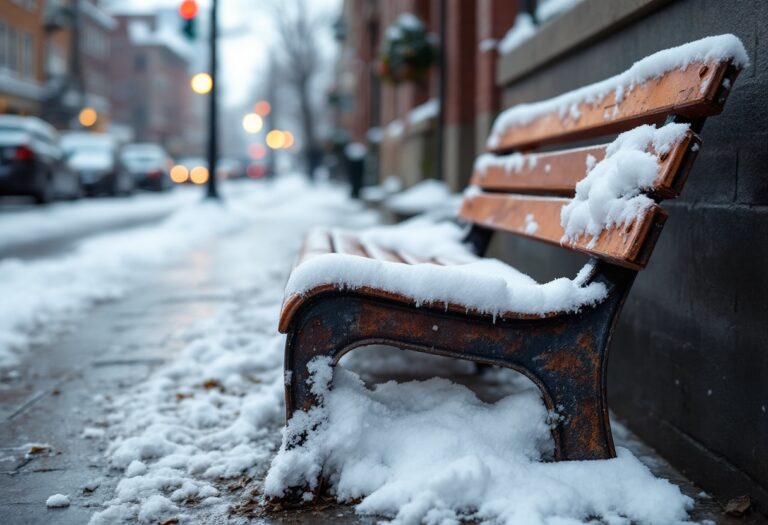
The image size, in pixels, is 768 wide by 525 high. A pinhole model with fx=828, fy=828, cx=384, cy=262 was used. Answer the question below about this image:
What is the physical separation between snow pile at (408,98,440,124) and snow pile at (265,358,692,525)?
7023mm

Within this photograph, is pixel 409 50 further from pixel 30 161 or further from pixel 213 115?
pixel 30 161

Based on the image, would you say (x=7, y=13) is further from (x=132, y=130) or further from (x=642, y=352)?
(x=642, y=352)

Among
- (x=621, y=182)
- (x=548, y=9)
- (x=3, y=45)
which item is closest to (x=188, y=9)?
(x=548, y=9)

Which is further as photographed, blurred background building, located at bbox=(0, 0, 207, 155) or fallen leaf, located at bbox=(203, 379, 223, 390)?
blurred background building, located at bbox=(0, 0, 207, 155)

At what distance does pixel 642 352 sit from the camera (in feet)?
10.0

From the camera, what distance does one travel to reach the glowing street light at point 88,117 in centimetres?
4778

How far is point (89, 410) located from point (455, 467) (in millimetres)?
1817

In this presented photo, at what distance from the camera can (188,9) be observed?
14.2m

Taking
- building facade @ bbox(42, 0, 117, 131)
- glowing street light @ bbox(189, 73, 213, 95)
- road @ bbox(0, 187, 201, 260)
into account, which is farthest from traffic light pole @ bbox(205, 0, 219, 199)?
building facade @ bbox(42, 0, 117, 131)

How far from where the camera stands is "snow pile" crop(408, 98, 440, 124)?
33.1 feet

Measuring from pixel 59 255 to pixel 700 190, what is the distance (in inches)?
321

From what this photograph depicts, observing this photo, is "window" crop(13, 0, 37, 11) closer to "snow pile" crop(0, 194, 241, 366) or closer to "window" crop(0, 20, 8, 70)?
"window" crop(0, 20, 8, 70)

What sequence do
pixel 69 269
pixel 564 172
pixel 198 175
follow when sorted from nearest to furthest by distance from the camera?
pixel 564 172, pixel 69 269, pixel 198 175

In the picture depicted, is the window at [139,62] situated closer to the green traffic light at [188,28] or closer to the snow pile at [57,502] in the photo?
the green traffic light at [188,28]
